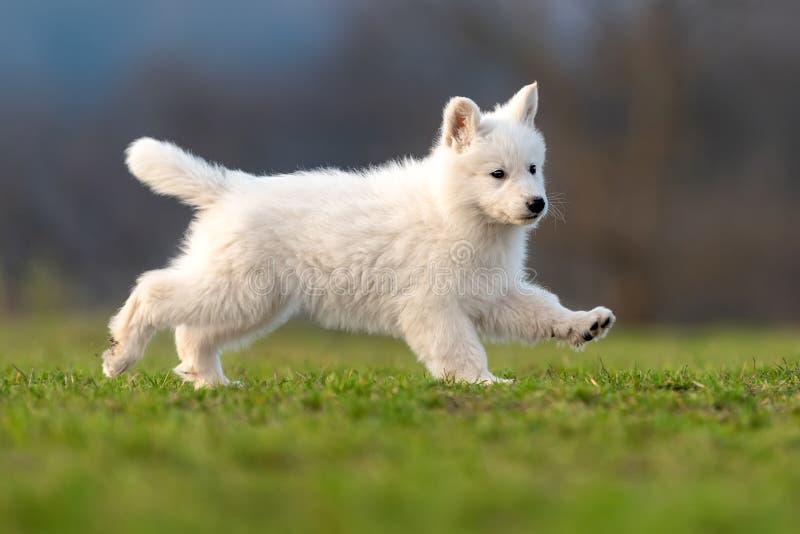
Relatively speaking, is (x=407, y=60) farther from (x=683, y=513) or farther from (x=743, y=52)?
(x=683, y=513)

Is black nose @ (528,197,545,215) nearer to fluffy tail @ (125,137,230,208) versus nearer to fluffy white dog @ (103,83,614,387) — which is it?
fluffy white dog @ (103,83,614,387)

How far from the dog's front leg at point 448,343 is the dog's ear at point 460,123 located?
948 mm

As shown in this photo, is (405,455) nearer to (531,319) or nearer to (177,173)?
(531,319)

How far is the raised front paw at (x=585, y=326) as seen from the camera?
574cm

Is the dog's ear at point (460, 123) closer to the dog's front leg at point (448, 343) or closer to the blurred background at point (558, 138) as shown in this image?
the dog's front leg at point (448, 343)

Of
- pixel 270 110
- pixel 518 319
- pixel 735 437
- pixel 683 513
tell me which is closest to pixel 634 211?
pixel 270 110

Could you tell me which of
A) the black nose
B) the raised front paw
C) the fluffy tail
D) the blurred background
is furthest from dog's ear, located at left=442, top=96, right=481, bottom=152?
the blurred background

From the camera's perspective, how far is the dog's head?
5.74 m

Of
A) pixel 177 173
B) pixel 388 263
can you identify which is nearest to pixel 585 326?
pixel 388 263

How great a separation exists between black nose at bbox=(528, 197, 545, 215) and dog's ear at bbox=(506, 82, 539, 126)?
2.29ft

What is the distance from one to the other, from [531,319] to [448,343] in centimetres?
56

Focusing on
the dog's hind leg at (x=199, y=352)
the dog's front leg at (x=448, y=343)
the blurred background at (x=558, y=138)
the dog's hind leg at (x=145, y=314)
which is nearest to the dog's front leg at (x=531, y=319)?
the dog's front leg at (x=448, y=343)

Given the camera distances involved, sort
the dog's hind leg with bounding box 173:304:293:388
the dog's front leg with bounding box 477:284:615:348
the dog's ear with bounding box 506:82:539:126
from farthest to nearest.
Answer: the dog's ear with bounding box 506:82:539:126 → the dog's hind leg with bounding box 173:304:293:388 → the dog's front leg with bounding box 477:284:615:348

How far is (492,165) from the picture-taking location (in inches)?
230
